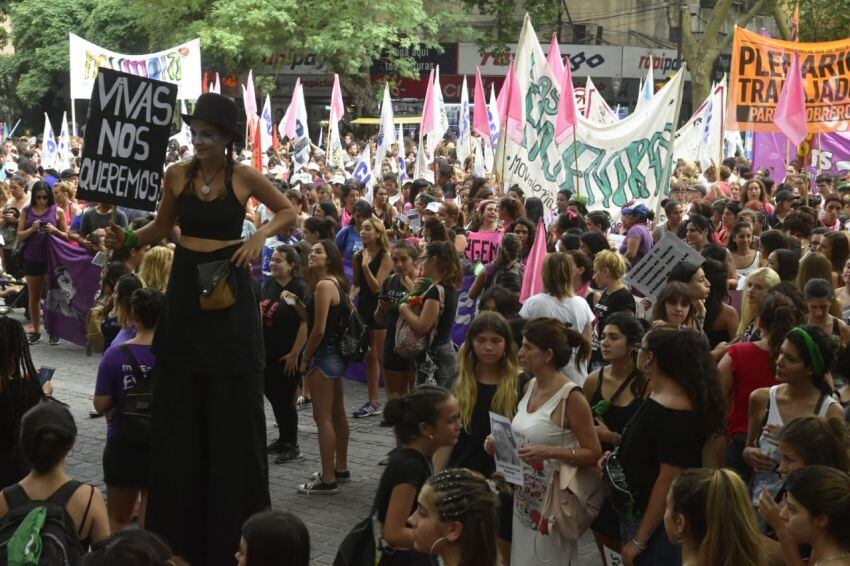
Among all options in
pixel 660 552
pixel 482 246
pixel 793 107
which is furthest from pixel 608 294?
pixel 793 107

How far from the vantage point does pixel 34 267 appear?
42.9 ft

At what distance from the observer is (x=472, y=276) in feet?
35.2

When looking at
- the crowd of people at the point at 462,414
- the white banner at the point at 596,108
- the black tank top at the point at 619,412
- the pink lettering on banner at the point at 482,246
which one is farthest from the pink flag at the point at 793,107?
the black tank top at the point at 619,412

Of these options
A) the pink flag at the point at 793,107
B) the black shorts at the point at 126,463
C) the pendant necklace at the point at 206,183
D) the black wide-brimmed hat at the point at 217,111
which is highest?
the pink flag at the point at 793,107

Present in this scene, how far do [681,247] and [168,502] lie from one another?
3.87m

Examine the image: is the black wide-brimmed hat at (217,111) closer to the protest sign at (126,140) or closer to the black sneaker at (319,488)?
the protest sign at (126,140)

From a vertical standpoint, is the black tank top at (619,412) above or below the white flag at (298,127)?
below

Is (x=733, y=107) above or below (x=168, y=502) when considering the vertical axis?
above

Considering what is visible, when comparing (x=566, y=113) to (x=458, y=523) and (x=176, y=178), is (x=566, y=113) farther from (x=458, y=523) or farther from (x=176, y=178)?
(x=458, y=523)

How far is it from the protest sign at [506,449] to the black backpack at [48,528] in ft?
6.10

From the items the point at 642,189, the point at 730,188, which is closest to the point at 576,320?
the point at 642,189

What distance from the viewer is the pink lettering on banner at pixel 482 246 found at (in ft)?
36.0

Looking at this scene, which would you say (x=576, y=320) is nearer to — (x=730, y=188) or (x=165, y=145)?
(x=165, y=145)

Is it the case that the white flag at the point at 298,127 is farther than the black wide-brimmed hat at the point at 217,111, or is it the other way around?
the white flag at the point at 298,127
